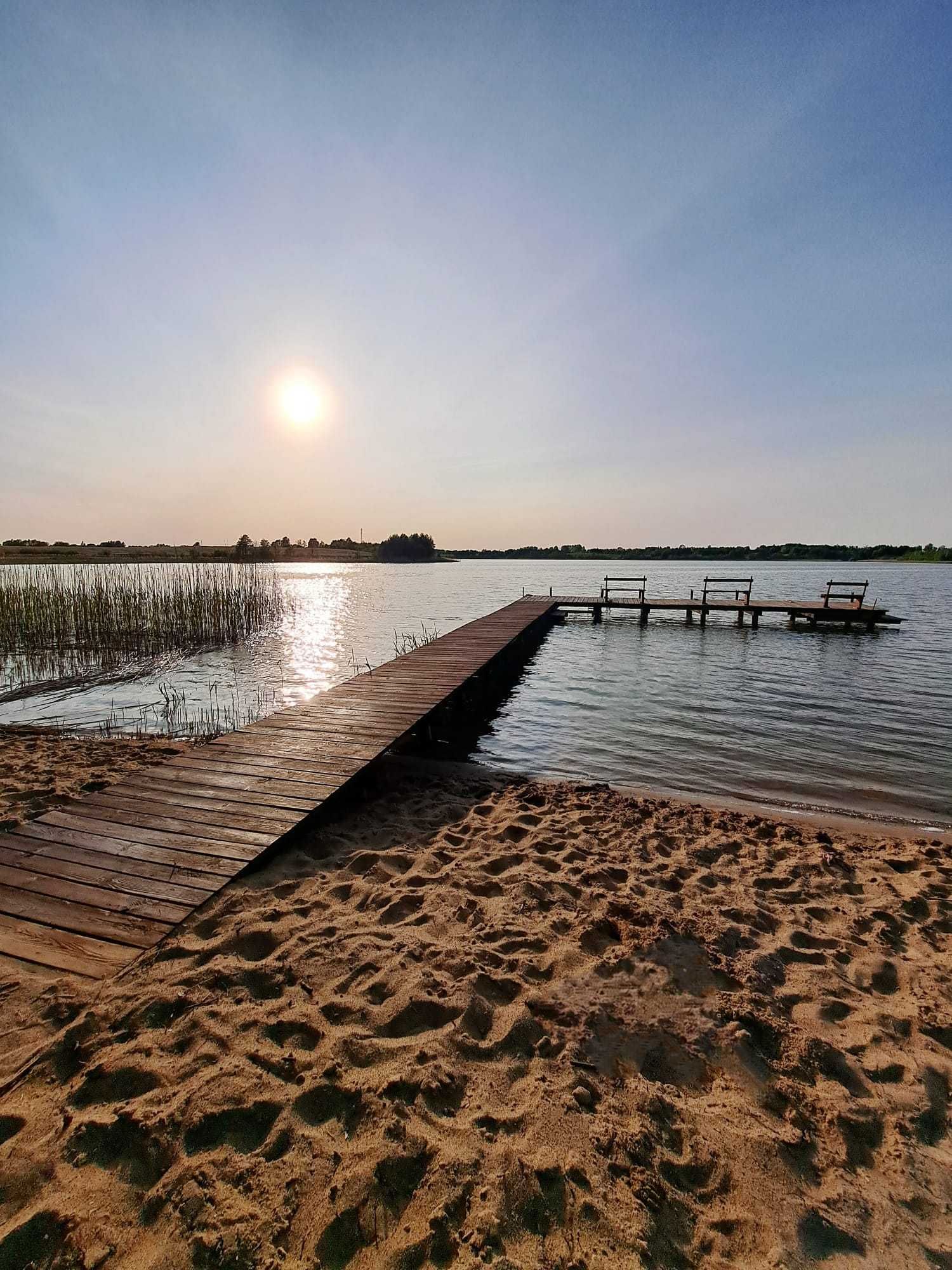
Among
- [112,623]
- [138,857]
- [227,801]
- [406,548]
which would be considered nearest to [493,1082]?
[138,857]

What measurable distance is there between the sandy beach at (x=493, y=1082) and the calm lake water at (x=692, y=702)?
293 cm

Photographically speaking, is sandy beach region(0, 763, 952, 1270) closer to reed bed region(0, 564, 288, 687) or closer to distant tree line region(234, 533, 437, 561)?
reed bed region(0, 564, 288, 687)

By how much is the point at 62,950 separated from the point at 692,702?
9247 millimetres

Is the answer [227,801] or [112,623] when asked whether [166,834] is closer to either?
[227,801]

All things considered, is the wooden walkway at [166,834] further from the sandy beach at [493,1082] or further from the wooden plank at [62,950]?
the sandy beach at [493,1082]

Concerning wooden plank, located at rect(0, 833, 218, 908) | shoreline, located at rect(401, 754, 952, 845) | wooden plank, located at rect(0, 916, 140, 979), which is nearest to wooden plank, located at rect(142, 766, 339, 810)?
wooden plank, located at rect(0, 833, 218, 908)

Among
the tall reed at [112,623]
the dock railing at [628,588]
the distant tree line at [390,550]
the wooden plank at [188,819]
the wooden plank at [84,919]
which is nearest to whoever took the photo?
the wooden plank at [84,919]

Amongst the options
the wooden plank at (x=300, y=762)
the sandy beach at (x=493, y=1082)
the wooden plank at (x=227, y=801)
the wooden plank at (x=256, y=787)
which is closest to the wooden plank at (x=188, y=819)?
the wooden plank at (x=227, y=801)

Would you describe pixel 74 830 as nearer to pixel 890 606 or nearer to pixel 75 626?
pixel 75 626

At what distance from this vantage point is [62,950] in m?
2.81

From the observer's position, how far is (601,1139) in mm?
2021

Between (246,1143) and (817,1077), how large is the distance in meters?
2.24

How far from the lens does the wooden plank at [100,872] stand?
10.7ft

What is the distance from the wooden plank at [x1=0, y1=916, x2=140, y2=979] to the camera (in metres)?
2.71
